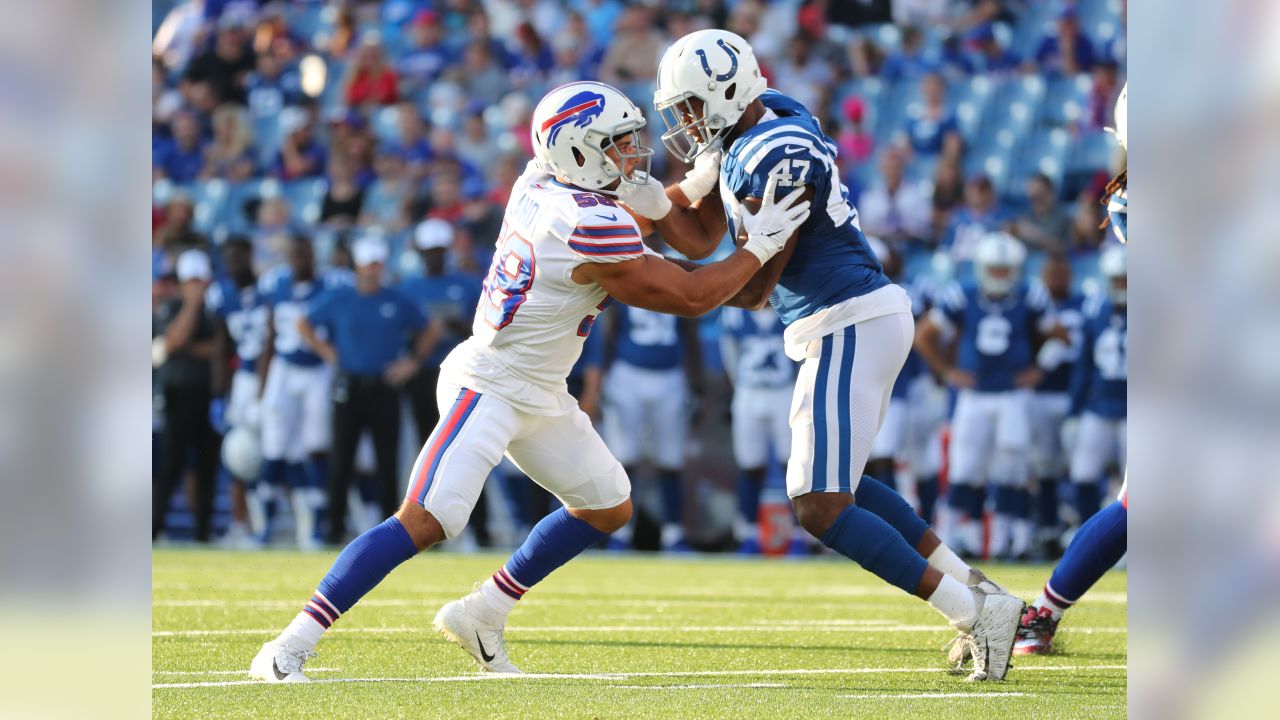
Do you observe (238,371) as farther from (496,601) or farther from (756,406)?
(496,601)

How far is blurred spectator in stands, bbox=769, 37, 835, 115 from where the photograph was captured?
12.5 m

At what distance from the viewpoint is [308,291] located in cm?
1045

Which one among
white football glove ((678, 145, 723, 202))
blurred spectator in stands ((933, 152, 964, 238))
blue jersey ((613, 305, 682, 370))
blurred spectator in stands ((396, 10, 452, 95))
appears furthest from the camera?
blurred spectator in stands ((396, 10, 452, 95))

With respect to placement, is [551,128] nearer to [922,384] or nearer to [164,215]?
[922,384]

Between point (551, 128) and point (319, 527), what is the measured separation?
6.30 m

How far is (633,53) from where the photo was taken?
12.6 meters

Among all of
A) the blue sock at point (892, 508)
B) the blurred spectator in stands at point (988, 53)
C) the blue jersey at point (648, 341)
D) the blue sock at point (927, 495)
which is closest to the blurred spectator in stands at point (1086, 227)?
the blurred spectator in stands at point (988, 53)

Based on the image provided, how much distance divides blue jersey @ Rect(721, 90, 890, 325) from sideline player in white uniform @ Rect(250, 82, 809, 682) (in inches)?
4.0

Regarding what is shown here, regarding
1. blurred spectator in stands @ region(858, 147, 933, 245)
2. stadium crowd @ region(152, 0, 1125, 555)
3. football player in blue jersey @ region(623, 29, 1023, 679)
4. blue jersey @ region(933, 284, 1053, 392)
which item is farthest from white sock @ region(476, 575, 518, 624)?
blurred spectator in stands @ region(858, 147, 933, 245)

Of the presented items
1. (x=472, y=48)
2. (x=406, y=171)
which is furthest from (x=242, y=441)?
(x=472, y=48)

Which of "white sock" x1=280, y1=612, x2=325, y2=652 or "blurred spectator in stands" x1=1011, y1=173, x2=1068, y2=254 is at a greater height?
"white sock" x1=280, y1=612, x2=325, y2=652

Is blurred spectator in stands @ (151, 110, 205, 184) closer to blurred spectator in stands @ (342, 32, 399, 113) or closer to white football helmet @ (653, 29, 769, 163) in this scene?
blurred spectator in stands @ (342, 32, 399, 113)

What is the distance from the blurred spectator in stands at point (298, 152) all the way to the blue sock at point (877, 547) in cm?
879
